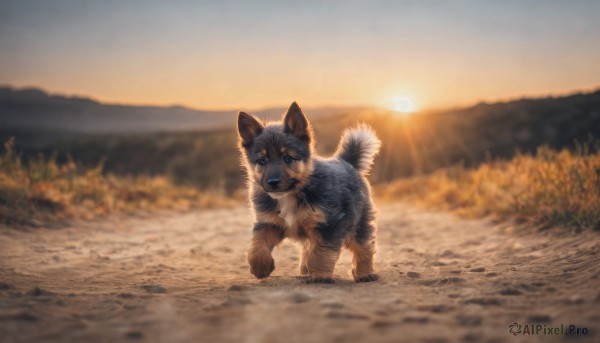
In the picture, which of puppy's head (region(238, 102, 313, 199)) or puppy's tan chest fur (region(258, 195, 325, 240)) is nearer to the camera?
puppy's tan chest fur (region(258, 195, 325, 240))

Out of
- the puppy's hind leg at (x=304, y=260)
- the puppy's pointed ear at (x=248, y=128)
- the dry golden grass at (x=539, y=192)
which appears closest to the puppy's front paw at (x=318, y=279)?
the puppy's hind leg at (x=304, y=260)

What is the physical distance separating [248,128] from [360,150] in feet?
5.47

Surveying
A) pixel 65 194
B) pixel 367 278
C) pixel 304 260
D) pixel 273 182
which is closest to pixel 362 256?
pixel 367 278

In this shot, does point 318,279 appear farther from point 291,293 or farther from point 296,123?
point 296,123

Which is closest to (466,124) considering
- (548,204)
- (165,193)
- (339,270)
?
(165,193)

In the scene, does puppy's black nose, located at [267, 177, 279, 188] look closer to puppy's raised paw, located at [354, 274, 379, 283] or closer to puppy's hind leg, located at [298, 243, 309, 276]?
puppy's hind leg, located at [298, 243, 309, 276]

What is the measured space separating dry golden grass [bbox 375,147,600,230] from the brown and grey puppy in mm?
3193

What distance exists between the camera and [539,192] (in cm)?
841

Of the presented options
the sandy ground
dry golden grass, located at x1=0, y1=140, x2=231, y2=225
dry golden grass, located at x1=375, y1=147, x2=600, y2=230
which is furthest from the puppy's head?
dry golden grass, located at x1=0, y1=140, x2=231, y2=225

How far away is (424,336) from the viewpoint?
8.88ft

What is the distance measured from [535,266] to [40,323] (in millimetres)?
4527

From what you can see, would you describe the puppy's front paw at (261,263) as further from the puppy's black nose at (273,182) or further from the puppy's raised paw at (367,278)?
the puppy's raised paw at (367,278)

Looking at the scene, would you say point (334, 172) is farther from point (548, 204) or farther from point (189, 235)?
point (189, 235)

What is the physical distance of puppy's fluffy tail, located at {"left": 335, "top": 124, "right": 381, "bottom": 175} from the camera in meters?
6.62
